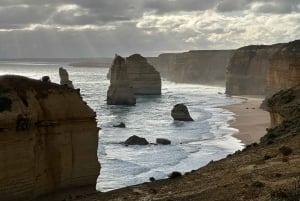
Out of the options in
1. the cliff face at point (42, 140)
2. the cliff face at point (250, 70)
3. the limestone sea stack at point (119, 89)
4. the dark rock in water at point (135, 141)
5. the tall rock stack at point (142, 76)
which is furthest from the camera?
the tall rock stack at point (142, 76)

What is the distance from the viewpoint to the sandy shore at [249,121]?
2623 inches

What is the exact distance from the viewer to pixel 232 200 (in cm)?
1648

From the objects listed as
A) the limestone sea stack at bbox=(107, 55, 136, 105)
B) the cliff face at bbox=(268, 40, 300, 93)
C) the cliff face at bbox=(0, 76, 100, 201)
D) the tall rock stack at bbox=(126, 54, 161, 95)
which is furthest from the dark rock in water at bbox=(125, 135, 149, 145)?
the tall rock stack at bbox=(126, 54, 161, 95)

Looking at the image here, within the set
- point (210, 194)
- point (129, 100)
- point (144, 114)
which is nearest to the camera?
point (210, 194)

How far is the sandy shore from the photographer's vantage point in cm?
6662

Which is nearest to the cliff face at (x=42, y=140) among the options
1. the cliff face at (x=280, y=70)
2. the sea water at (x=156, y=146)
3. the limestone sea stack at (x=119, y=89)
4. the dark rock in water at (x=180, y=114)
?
the sea water at (x=156, y=146)

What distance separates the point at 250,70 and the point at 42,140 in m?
120

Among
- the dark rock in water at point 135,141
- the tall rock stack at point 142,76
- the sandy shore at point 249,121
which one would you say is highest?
the tall rock stack at point 142,76

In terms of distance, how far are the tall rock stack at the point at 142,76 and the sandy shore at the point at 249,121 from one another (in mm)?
30692

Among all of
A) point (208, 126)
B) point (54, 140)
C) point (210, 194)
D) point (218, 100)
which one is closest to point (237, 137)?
point (208, 126)

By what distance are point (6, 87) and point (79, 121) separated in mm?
4466

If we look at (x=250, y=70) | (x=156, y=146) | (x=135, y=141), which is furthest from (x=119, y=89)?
(x=156, y=146)

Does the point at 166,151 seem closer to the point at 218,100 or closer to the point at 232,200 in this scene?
the point at 232,200

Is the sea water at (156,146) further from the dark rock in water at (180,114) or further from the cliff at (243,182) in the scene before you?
the cliff at (243,182)
